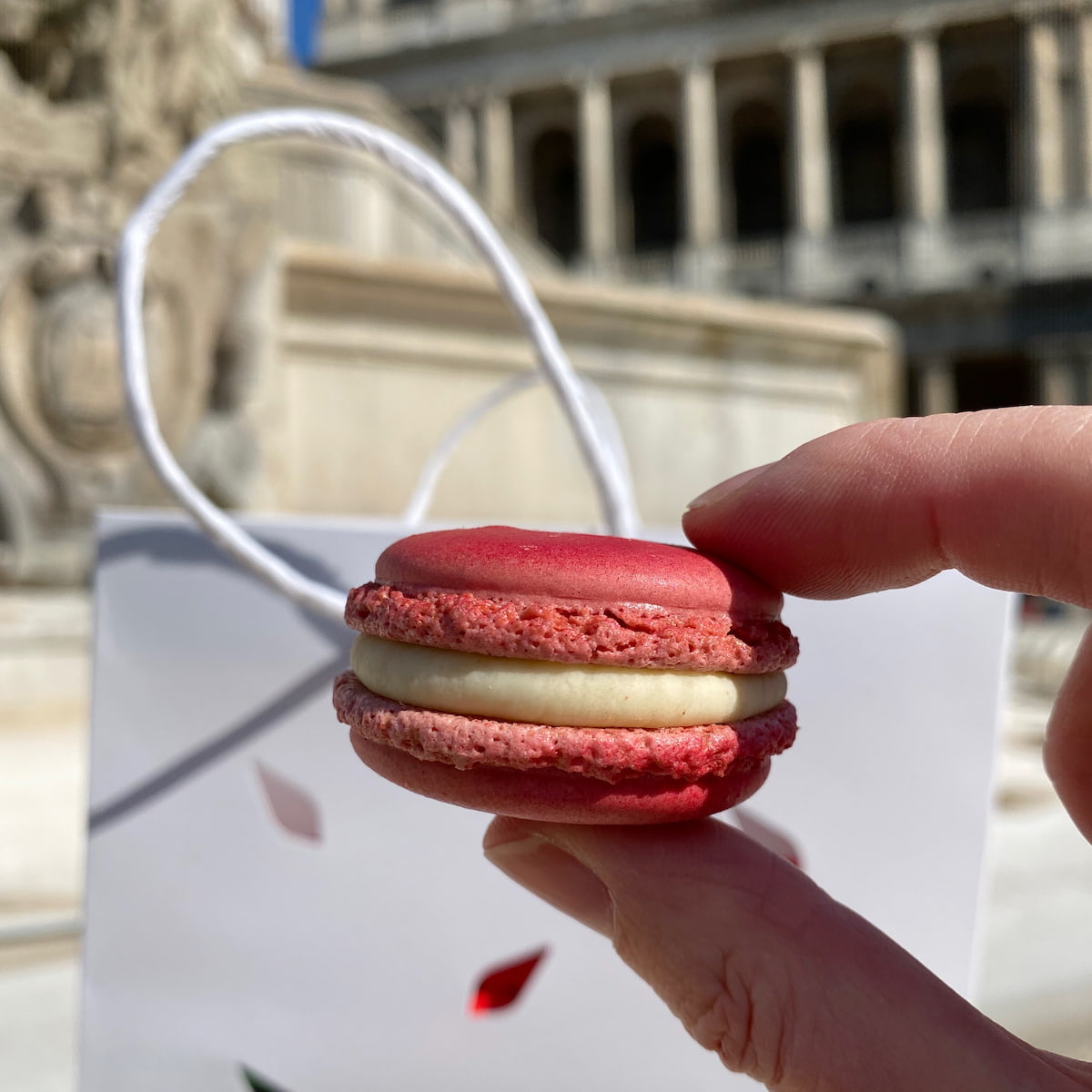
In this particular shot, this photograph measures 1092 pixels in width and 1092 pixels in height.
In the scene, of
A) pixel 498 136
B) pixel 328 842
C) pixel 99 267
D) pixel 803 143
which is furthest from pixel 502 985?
pixel 498 136

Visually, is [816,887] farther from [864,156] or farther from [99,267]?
[864,156]

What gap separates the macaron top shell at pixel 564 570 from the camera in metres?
0.60

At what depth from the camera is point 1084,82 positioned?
20.6m

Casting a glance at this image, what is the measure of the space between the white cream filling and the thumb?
97mm

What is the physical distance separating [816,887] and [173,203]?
2.61ft

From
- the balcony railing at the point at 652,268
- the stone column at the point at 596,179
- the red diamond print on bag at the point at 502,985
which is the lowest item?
the red diamond print on bag at the point at 502,985

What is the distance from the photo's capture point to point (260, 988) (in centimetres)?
99

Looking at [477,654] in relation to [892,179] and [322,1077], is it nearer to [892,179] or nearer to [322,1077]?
[322,1077]

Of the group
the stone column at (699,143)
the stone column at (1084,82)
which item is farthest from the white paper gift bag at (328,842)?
the stone column at (1084,82)

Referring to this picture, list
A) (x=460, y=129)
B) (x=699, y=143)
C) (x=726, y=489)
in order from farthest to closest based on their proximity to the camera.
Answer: (x=460, y=129)
(x=699, y=143)
(x=726, y=489)

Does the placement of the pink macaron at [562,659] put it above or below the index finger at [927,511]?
below

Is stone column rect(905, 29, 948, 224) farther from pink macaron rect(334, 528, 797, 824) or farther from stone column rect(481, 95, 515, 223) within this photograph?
pink macaron rect(334, 528, 797, 824)

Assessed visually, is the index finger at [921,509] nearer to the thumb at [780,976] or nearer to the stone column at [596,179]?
the thumb at [780,976]

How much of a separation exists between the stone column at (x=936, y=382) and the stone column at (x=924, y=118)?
4.10m
